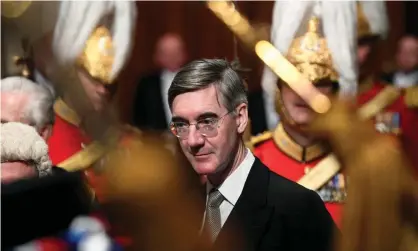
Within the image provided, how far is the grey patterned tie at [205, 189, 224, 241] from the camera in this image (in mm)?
1477

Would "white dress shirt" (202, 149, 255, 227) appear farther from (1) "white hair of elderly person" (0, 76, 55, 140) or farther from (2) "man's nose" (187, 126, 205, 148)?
(1) "white hair of elderly person" (0, 76, 55, 140)

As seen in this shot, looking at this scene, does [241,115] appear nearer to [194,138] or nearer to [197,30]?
[194,138]

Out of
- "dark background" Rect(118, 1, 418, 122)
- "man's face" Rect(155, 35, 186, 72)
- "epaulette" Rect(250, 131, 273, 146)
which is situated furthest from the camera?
"man's face" Rect(155, 35, 186, 72)

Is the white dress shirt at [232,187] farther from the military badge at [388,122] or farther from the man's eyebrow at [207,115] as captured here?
the military badge at [388,122]

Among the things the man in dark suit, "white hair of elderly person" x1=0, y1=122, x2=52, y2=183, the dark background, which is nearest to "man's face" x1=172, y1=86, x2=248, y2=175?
the man in dark suit

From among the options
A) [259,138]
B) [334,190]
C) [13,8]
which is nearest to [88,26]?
[13,8]

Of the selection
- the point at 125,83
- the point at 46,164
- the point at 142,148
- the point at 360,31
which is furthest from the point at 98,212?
the point at 360,31

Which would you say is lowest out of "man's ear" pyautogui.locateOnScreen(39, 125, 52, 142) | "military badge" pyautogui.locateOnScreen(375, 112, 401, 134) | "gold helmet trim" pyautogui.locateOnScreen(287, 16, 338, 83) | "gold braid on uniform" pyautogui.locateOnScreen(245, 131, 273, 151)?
"gold braid on uniform" pyautogui.locateOnScreen(245, 131, 273, 151)

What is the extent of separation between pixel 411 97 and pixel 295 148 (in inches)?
13.6

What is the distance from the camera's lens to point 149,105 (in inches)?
89.2

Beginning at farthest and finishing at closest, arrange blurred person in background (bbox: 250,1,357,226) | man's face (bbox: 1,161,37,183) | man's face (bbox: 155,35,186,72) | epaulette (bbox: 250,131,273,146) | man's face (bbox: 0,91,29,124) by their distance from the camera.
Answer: man's face (bbox: 155,35,186,72) < epaulette (bbox: 250,131,273,146) < blurred person in background (bbox: 250,1,357,226) < man's face (bbox: 0,91,29,124) < man's face (bbox: 1,161,37,183)

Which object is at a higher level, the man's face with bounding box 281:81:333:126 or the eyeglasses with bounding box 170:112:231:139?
the eyeglasses with bounding box 170:112:231:139

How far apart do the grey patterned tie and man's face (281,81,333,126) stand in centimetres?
55

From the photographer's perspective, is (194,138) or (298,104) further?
(298,104)
